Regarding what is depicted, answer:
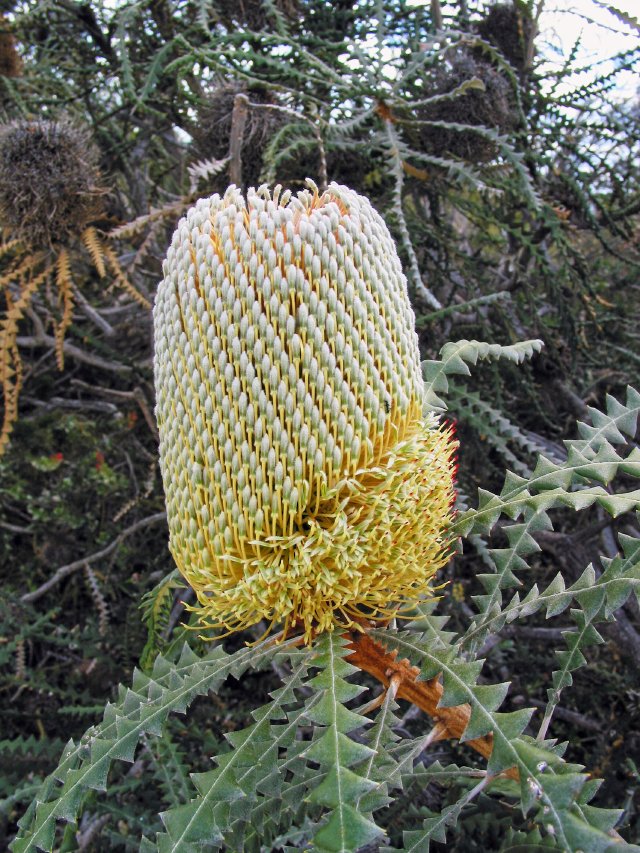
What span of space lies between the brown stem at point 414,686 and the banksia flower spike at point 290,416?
103mm

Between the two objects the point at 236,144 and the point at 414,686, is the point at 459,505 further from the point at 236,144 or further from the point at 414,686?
the point at 236,144

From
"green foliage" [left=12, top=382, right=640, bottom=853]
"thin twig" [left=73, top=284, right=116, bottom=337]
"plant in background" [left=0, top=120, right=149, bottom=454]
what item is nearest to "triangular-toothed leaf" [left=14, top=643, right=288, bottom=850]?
"green foliage" [left=12, top=382, right=640, bottom=853]

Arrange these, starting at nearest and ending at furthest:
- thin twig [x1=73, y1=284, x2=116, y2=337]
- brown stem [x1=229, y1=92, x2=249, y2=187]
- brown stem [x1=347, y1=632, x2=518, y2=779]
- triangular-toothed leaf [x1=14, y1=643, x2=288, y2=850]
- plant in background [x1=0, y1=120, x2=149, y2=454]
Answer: triangular-toothed leaf [x1=14, y1=643, x2=288, y2=850] < brown stem [x1=347, y1=632, x2=518, y2=779] < brown stem [x1=229, y1=92, x2=249, y2=187] < plant in background [x1=0, y1=120, x2=149, y2=454] < thin twig [x1=73, y1=284, x2=116, y2=337]

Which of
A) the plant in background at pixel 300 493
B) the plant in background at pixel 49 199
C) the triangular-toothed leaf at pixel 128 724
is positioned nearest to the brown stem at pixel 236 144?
the plant in background at pixel 49 199

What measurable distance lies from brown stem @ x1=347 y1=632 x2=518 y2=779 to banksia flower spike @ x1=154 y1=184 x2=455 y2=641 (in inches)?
4.1

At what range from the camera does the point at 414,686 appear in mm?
1129

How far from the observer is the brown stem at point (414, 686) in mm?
1104

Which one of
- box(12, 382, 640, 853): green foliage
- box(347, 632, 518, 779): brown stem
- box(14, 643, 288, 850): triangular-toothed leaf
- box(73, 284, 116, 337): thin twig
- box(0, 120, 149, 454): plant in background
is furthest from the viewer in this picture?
box(73, 284, 116, 337): thin twig

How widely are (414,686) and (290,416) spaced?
0.52 m

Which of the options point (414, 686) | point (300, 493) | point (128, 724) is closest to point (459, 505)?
point (414, 686)

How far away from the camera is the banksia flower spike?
100 cm

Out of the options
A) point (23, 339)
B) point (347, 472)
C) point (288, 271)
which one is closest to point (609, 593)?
point (347, 472)

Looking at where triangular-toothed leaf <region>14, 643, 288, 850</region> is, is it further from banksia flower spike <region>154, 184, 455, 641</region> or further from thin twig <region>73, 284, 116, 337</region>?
thin twig <region>73, 284, 116, 337</region>

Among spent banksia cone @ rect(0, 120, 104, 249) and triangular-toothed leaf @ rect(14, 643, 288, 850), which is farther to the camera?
spent banksia cone @ rect(0, 120, 104, 249)
